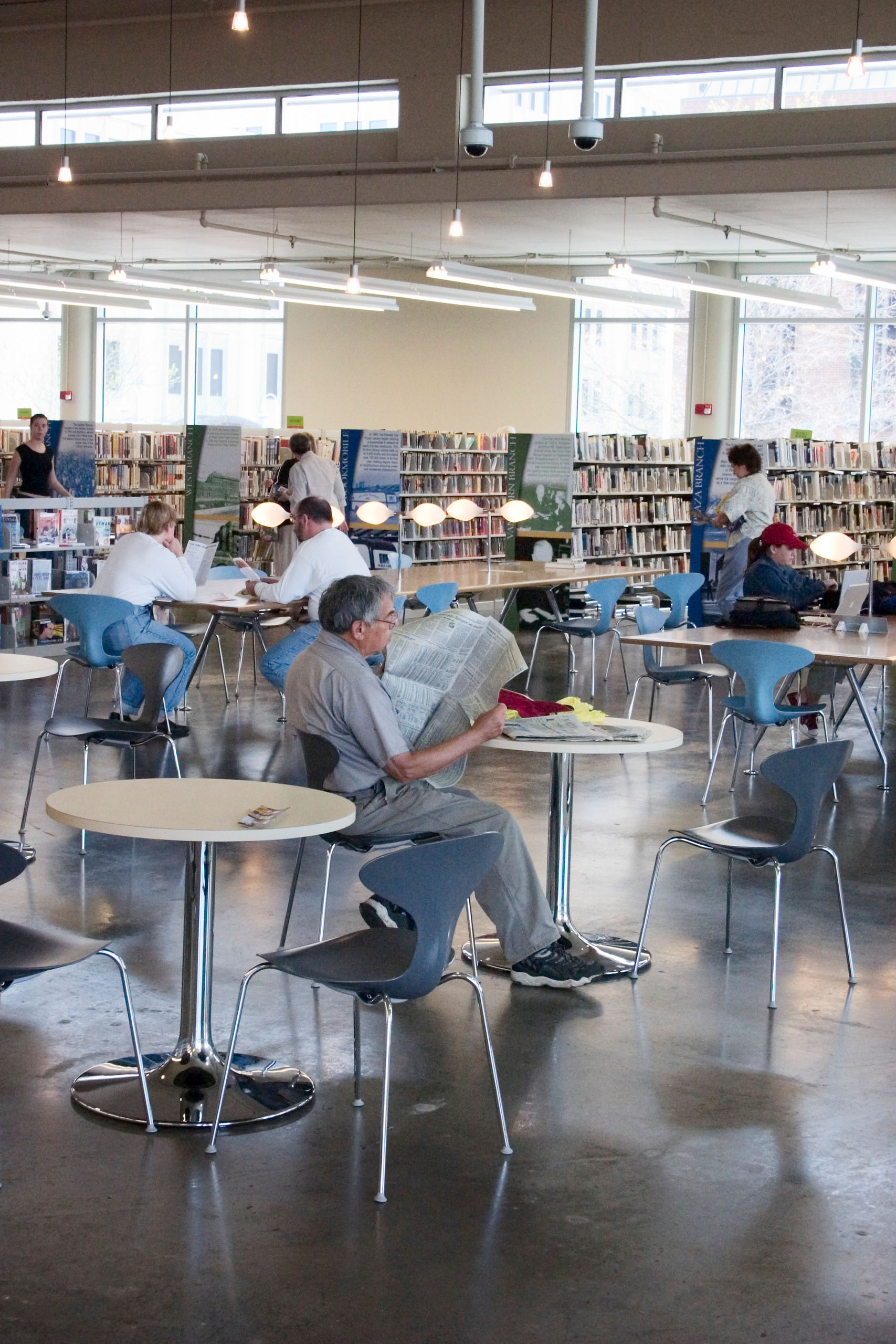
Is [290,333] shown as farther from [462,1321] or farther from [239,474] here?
[462,1321]

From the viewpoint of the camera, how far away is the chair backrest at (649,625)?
311 inches

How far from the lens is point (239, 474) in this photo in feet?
47.8

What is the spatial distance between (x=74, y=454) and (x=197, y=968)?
9.58 metres

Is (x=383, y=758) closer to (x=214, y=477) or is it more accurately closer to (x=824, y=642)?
(x=824, y=642)

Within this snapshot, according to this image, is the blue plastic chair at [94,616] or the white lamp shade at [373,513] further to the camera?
the white lamp shade at [373,513]

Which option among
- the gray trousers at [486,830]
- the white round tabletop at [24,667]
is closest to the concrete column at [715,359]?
the white round tabletop at [24,667]

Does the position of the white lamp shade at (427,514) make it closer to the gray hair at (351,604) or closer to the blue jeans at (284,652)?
the blue jeans at (284,652)

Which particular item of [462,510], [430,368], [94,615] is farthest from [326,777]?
[430,368]

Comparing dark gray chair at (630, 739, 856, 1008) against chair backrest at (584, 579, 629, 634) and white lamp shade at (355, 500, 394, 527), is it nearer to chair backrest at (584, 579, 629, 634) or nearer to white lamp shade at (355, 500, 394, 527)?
chair backrest at (584, 579, 629, 634)

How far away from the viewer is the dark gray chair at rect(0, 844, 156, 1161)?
304 cm

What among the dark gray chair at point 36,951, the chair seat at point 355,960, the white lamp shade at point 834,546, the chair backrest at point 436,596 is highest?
the white lamp shade at point 834,546

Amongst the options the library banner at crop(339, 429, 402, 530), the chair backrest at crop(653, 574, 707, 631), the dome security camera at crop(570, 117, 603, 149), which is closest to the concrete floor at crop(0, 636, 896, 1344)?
Answer: the dome security camera at crop(570, 117, 603, 149)

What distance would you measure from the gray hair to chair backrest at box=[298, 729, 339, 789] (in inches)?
11.7

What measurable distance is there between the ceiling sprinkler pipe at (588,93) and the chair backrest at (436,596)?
3965 mm
